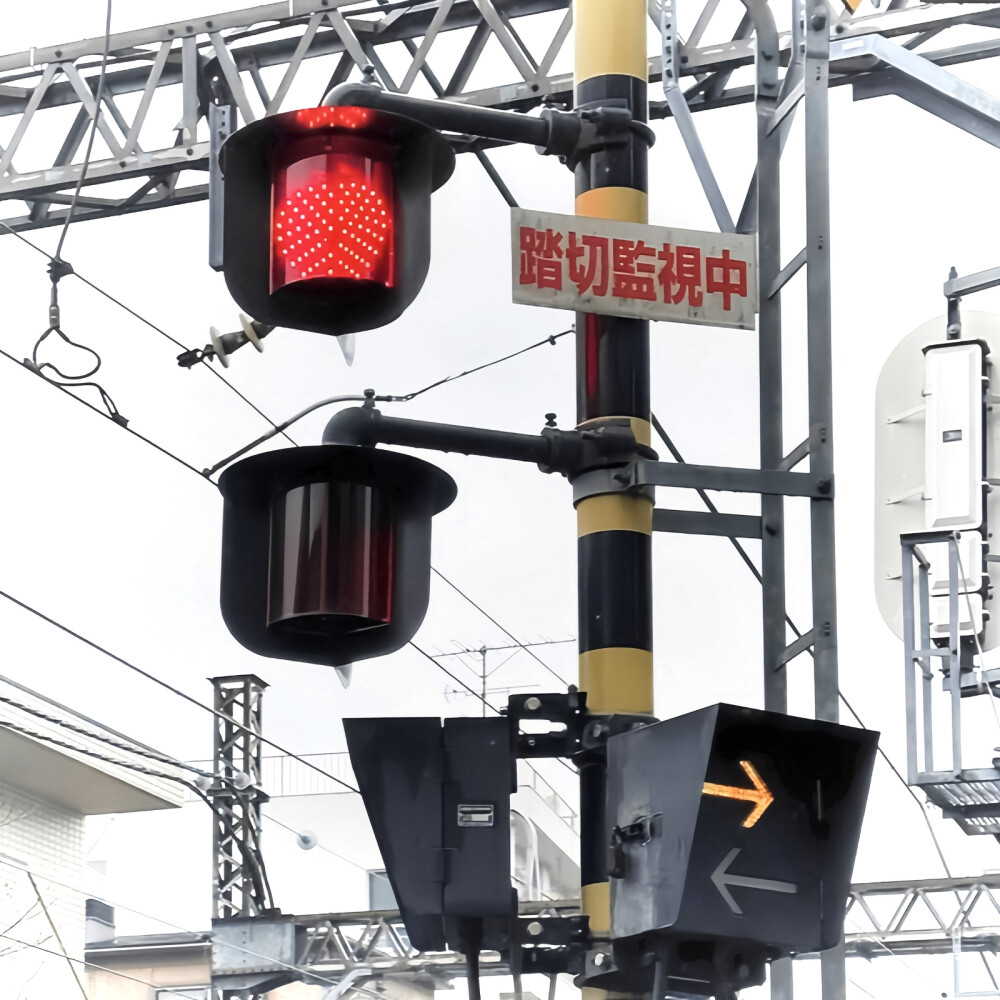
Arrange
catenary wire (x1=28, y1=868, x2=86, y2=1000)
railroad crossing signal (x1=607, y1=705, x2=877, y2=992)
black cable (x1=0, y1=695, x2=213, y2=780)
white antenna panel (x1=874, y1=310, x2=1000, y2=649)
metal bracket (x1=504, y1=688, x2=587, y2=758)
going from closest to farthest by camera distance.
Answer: railroad crossing signal (x1=607, y1=705, x2=877, y2=992), metal bracket (x1=504, y1=688, x2=587, y2=758), white antenna panel (x1=874, y1=310, x2=1000, y2=649), black cable (x1=0, y1=695, x2=213, y2=780), catenary wire (x1=28, y1=868, x2=86, y2=1000)

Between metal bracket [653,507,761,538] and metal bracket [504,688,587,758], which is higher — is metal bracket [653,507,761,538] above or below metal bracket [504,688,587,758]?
above

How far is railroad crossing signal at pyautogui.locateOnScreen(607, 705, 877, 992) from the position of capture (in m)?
3.78

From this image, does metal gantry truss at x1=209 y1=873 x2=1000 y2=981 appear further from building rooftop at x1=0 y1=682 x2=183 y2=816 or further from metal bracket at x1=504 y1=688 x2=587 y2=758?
metal bracket at x1=504 y1=688 x2=587 y2=758

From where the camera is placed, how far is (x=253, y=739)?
75.2 feet

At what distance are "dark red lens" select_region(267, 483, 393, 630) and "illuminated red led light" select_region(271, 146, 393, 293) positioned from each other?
50cm

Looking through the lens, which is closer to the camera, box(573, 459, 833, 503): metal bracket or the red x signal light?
the red x signal light

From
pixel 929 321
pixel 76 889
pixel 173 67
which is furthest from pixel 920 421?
pixel 76 889

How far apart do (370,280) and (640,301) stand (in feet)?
2.53

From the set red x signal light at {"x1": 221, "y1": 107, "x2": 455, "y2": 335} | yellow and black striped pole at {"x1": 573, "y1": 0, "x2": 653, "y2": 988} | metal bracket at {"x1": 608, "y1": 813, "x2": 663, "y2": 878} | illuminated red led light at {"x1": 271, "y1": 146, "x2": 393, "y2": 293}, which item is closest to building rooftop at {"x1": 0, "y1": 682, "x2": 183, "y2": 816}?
yellow and black striped pole at {"x1": 573, "y1": 0, "x2": 653, "y2": 988}

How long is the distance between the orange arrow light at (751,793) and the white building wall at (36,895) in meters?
20.1

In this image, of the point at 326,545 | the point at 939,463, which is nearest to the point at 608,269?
the point at 326,545

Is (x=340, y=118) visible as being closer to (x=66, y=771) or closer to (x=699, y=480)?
(x=699, y=480)

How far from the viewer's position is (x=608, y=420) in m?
4.59

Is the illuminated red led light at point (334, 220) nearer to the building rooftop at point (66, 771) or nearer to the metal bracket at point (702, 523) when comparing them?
the metal bracket at point (702, 523)
